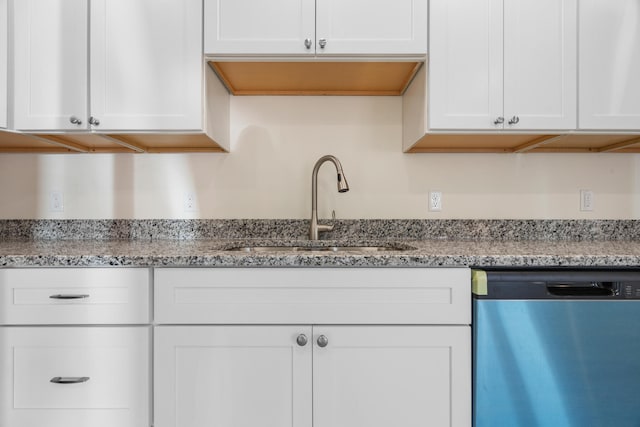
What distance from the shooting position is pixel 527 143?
1.76m

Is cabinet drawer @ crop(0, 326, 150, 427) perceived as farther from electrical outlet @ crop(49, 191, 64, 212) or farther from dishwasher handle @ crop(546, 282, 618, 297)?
dishwasher handle @ crop(546, 282, 618, 297)

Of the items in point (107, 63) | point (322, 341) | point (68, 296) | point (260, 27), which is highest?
point (260, 27)

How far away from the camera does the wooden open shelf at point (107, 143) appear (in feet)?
5.25

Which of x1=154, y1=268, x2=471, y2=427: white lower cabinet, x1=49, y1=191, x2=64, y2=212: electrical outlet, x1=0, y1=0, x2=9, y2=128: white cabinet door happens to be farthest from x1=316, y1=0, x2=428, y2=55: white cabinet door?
x1=49, y1=191, x2=64, y2=212: electrical outlet

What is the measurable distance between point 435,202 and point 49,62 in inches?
69.0

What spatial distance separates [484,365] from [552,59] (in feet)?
3.93

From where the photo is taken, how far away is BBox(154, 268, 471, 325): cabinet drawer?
1.26 metres

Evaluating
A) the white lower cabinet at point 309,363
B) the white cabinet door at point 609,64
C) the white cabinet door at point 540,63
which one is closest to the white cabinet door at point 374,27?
the white cabinet door at point 540,63

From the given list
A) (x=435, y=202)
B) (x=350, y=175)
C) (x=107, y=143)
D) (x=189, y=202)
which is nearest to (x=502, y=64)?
(x=435, y=202)

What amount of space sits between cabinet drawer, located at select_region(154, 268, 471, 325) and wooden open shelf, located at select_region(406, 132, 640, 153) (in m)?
0.64

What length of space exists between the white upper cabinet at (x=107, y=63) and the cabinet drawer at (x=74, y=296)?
593mm

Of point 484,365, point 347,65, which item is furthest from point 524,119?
point 484,365

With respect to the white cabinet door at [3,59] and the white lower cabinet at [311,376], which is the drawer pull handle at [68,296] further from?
the white cabinet door at [3,59]

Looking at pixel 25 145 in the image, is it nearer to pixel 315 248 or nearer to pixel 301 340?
pixel 315 248
